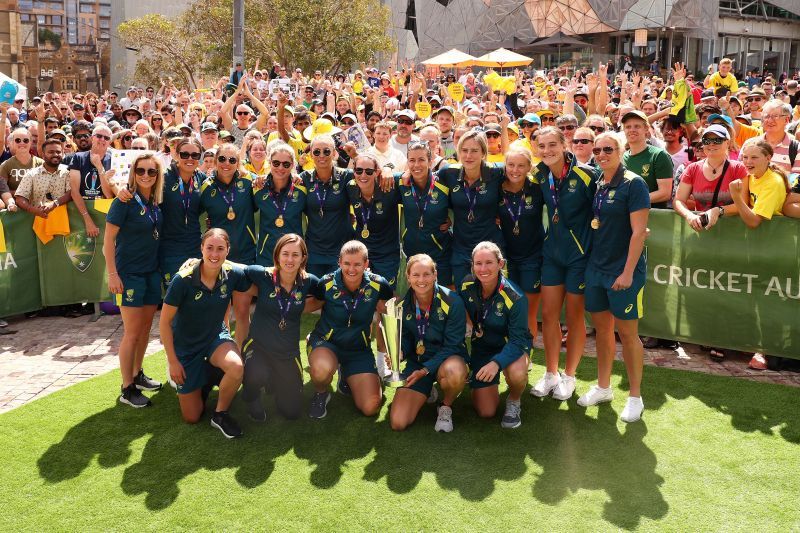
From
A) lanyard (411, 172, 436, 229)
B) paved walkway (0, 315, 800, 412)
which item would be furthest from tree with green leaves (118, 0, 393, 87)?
lanyard (411, 172, 436, 229)

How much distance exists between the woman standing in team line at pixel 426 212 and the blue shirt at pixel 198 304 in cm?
148

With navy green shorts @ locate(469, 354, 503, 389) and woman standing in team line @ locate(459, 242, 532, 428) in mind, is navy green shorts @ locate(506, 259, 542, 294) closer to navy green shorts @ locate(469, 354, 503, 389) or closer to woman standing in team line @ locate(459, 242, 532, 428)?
woman standing in team line @ locate(459, 242, 532, 428)

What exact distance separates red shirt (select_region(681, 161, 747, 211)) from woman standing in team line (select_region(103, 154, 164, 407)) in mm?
4549

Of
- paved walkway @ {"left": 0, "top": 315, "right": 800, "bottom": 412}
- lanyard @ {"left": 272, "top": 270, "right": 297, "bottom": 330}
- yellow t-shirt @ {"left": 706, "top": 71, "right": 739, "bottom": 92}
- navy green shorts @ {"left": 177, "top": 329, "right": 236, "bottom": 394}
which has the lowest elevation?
paved walkway @ {"left": 0, "top": 315, "right": 800, "bottom": 412}

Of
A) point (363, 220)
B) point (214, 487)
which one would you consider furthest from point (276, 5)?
point (214, 487)

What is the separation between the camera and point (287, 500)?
4.36m

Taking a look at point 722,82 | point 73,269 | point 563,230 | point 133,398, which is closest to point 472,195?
point 563,230

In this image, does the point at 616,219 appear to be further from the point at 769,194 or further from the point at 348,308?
the point at 348,308

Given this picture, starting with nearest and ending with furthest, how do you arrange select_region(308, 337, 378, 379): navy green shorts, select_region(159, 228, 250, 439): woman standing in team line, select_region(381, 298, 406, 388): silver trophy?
select_region(159, 228, 250, 439): woman standing in team line
select_region(381, 298, 406, 388): silver trophy
select_region(308, 337, 378, 379): navy green shorts

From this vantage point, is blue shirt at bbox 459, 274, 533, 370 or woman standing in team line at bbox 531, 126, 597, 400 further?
woman standing in team line at bbox 531, 126, 597, 400

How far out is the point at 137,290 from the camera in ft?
19.0

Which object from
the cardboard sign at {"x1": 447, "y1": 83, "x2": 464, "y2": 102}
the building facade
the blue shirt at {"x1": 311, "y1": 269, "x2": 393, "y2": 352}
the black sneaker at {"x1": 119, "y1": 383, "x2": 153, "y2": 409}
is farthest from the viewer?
the building facade

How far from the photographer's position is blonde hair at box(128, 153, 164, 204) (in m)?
5.64

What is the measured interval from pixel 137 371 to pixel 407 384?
235cm
